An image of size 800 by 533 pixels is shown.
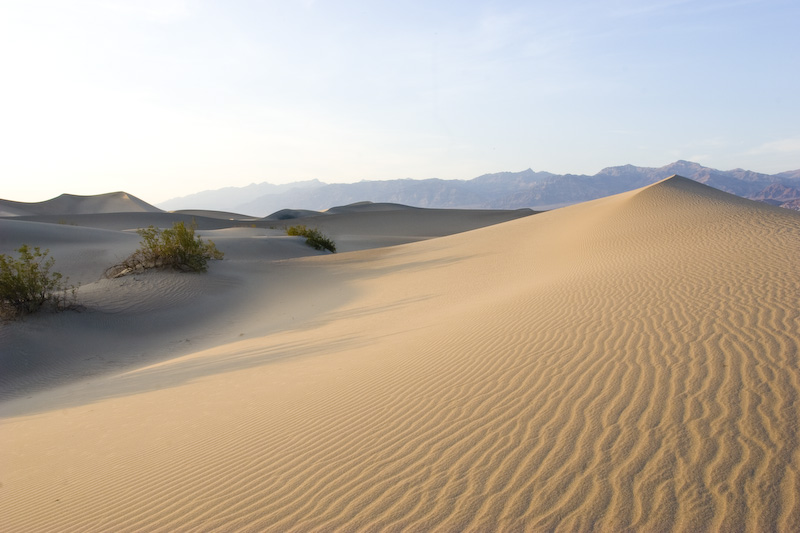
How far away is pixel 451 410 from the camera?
4500mm

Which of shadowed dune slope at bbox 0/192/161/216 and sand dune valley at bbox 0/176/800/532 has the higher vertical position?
shadowed dune slope at bbox 0/192/161/216

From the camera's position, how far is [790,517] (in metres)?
2.63

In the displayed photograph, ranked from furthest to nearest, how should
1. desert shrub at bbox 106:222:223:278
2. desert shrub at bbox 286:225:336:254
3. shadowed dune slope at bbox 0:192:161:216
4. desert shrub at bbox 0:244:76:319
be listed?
shadowed dune slope at bbox 0:192:161:216
desert shrub at bbox 286:225:336:254
desert shrub at bbox 106:222:223:278
desert shrub at bbox 0:244:76:319

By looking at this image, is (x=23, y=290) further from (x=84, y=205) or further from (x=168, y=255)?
(x=84, y=205)

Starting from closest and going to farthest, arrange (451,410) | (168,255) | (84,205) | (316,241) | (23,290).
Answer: (451,410), (23,290), (168,255), (316,241), (84,205)

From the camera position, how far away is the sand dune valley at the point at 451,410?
310 cm

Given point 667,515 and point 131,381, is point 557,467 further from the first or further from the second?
point 131,381

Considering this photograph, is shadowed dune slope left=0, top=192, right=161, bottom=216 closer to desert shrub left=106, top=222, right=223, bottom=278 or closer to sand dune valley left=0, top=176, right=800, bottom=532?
desert shrub left=106, top=222, right=223, bottom=278

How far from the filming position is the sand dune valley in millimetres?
3096

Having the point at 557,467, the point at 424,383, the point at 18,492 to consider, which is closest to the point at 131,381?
the point at 18,492

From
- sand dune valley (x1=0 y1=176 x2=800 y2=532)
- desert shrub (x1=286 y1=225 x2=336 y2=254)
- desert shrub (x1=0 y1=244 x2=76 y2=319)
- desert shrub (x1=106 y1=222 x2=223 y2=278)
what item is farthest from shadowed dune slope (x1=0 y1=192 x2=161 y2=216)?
sand dune valley (x1=0 y1=176 x2=800 y2=532)

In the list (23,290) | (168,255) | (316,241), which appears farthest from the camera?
(316,241)

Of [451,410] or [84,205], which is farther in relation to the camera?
[84,205]

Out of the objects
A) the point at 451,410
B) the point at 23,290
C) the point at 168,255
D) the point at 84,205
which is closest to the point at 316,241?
the point at 168,255
